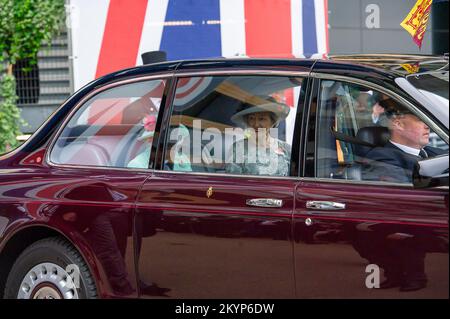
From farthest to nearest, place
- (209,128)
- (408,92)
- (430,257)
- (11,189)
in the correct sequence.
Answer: (11,189) < (209,128) < (408,92) < (430,257)

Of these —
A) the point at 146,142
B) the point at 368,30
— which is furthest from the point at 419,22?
the point at 368,30

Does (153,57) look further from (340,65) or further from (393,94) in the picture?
(393,94)

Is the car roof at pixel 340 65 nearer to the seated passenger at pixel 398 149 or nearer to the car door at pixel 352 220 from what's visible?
the car door at pixel 352 220

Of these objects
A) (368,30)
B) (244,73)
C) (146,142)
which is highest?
(368,30)

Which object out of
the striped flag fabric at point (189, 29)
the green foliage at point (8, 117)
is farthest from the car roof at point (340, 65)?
the green foliage at point (8, 117)

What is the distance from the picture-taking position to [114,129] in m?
5.58

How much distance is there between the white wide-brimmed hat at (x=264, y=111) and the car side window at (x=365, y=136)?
254 mm

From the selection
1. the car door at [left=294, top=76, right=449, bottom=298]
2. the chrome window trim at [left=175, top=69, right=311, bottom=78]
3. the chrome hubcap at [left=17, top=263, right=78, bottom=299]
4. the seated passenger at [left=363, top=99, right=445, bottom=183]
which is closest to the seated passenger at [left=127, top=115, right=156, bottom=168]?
the chrome window trim at [left=175, top=69, right=311, bottom=78]

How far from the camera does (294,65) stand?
5.00 m

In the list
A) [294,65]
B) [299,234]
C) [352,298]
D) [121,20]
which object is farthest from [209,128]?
[121,20]

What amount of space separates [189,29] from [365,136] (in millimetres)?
4763

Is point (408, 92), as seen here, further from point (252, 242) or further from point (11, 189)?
point (11, 189)

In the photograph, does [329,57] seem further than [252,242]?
Yes
